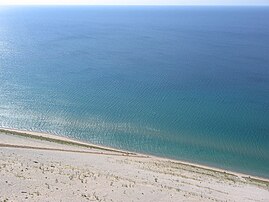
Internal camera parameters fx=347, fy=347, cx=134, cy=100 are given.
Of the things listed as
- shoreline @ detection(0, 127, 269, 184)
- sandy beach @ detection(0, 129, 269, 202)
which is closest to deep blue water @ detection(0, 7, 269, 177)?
shoreline @ detection(0, 127, 269, 184)

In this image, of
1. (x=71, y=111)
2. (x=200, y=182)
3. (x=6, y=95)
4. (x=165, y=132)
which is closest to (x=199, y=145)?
(x=165, y=132)

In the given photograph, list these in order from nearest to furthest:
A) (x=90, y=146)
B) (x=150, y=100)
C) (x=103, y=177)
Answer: (x=103, y=177), (x=90, y=146), (x=150, y=100)

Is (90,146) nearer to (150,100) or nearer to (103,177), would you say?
(103,177)

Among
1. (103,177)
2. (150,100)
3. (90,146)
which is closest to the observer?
(103,177)

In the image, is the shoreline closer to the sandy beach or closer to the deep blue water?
the sandy beach

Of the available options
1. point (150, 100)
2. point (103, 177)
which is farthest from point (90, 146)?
point (150, 100)

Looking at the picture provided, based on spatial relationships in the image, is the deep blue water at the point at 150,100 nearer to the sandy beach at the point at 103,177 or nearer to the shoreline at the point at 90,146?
the shoreline at the point at 90,146

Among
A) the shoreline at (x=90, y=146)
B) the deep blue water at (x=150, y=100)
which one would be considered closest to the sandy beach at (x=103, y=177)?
the shoreline at (x=90, y=146)

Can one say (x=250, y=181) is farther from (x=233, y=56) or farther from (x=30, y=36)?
(x=30, y=36)
